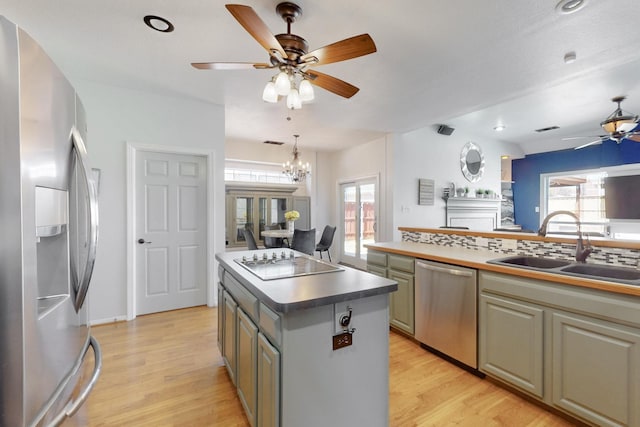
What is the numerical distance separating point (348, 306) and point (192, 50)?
2492mm

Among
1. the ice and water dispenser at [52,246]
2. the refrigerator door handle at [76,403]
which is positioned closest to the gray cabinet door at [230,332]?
the refrigerator door handle at [76,403]

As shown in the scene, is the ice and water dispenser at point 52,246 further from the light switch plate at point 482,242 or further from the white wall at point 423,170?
the white wall at point 423,170

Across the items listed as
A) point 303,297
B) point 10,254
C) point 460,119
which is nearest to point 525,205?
point 460,119

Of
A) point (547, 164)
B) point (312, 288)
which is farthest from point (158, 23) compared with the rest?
point (547, 164)

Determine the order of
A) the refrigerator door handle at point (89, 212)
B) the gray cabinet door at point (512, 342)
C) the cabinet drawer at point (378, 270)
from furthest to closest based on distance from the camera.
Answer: the cabinet drawer at point (378, 270)
the gray cabinet door at point (512, 342)
the refrigerator door handle at point (89, 212)

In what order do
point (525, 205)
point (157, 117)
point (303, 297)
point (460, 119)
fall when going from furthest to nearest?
1. point (525, 205)
2. point (460, 119)
3. point (157, 117)
4. point (303, 297)

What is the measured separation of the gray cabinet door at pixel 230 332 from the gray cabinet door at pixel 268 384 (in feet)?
1.78

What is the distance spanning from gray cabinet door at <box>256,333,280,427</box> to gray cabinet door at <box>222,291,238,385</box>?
542 mm

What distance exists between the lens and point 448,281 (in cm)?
236

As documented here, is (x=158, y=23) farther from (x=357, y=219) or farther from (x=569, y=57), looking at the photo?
(x=357, y=219)

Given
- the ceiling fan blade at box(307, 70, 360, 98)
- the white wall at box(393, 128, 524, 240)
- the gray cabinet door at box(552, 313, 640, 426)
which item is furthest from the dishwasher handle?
the white wall at box(393, 128, 524, 240)

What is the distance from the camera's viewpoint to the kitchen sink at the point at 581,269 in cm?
174

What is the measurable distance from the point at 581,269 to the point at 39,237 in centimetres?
288

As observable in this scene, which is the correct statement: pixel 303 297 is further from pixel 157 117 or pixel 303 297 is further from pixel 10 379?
pixel 157 117
